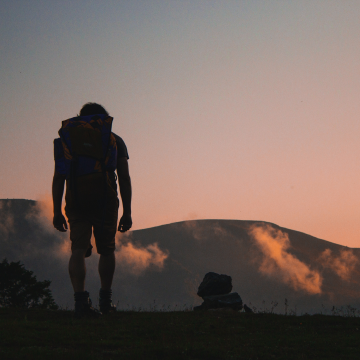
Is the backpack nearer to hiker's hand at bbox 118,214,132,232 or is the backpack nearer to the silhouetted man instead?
the silhouetted man

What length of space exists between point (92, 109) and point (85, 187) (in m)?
1.16

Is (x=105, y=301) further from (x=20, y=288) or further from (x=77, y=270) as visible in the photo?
(x=20, y=288)

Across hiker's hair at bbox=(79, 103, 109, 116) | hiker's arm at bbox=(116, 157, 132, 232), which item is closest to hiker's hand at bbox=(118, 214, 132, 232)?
hiker's arm at bbox=(116, 157, 132, 232)

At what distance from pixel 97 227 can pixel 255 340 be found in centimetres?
233

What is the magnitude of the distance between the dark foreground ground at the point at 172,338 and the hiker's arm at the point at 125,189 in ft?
4.07

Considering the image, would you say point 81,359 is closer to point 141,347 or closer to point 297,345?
point 141,347

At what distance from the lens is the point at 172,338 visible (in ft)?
13.1

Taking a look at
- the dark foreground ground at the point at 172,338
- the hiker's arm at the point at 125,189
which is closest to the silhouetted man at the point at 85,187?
the hiker's arm at the point at 125,189

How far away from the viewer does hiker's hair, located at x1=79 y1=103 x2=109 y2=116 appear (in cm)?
541

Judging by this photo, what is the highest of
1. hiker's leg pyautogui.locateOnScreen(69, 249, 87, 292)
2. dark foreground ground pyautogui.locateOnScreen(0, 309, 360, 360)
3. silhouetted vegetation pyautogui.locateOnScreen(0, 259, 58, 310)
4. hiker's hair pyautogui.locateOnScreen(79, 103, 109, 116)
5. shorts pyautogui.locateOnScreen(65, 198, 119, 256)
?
hiker's hair pyautogui.locateOnScreen(79, 103, 109, 116)

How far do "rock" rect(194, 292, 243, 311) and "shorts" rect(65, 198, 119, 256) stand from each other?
21.5 feet

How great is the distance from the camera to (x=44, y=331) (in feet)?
13.3

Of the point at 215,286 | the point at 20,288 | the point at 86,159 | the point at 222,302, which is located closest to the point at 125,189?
the point at 86,159

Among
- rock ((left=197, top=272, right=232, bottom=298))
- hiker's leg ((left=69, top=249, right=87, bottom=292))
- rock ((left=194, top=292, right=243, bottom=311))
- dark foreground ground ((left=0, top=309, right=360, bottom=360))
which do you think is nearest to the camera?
dark foreground ground ((left=0, top=309, right=360, bottom=360))
